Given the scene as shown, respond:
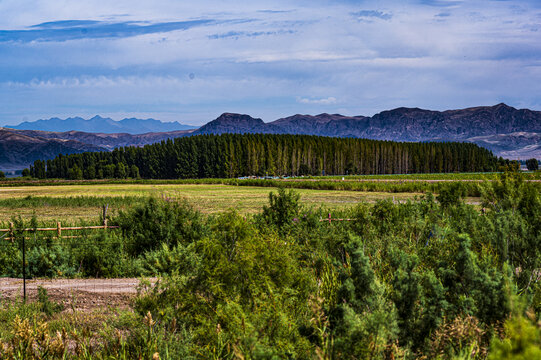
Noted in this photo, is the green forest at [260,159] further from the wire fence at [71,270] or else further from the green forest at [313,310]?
the green forest at [313,310]

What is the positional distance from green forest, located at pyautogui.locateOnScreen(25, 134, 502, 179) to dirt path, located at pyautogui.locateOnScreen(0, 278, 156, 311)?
122 meters

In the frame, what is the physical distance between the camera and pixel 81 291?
359 inches

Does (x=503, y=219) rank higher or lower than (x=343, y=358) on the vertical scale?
higher

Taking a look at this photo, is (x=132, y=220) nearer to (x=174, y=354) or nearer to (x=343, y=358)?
(x=174, y=354)

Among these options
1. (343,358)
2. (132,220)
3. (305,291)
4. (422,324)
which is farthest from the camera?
(132,220)

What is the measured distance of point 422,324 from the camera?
4199mm

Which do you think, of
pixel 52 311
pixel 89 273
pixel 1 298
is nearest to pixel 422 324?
pixel 52 311

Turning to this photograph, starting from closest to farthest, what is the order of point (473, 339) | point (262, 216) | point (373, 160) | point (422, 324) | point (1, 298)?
point (473, 339) → point (422, 324) → point (1, 298) → point (262, 216) → point (373, 160)

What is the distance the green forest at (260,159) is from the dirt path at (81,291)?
122 meters

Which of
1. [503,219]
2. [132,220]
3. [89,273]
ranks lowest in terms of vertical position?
[89,273]

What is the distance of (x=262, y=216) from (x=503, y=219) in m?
7.22

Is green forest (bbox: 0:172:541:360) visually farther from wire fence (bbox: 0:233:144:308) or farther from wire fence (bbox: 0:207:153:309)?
wire fence (bbox: 0:233:144:308)

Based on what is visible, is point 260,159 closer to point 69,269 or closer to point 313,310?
point 69,269

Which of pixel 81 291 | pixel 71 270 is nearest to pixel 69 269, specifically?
pixel 71 270
